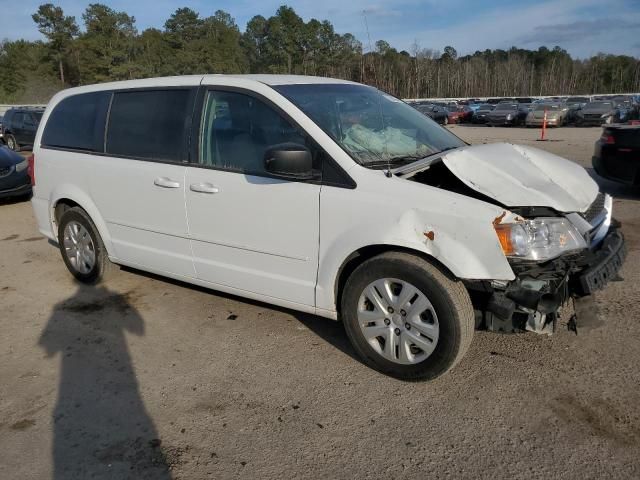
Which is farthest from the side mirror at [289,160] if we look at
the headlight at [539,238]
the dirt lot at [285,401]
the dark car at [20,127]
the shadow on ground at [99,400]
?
the dark car at [20,127]

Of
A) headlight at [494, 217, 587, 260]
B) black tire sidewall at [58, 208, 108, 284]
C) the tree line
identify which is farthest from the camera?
the tree line

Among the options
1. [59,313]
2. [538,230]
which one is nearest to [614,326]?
[538,230]

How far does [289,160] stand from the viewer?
316 centimetres

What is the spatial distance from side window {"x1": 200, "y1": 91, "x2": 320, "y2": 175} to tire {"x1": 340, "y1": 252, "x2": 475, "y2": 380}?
0.96m

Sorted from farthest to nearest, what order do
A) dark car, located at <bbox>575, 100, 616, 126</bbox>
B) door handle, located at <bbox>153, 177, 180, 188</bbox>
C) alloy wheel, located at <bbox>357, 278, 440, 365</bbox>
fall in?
dark car, located at <bbox>575, 100, 616, 126</bbox> → door handle, located at <bbox>153, 177, 180, 188</bbox> → alloy wheel, located at <bbox>357, 278, 440, 365</bbox>

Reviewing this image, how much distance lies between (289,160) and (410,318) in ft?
3.83

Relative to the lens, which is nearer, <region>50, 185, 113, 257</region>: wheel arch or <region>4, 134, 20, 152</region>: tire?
<region>50, 185, 113, 257</region>: wheel arch

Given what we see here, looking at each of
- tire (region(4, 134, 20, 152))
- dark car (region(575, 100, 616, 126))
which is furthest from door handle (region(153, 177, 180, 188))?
dark car (region(575, 100, 616, 126))

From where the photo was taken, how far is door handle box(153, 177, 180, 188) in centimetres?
395

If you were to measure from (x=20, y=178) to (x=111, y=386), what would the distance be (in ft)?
24.9

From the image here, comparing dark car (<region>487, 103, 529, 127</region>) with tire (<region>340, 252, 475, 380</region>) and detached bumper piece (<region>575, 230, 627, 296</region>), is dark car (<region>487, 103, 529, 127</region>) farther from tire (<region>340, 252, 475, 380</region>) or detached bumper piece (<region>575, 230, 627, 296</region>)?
tire (<region>340, 252, 475, 380</region>)

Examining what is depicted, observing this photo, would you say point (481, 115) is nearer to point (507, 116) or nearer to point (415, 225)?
point (507, 116)

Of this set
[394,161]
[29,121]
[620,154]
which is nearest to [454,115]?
[29,121]

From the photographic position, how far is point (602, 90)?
8606cm
